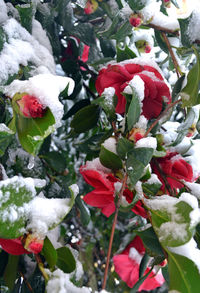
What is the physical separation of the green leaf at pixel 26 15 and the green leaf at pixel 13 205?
0.32 m

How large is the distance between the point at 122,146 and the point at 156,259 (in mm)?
140

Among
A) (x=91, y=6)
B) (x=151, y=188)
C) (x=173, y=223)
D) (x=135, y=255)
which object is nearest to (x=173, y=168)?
(x=151, y=188)

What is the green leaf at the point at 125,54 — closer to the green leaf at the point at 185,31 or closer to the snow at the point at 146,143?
the green leaf at the point at 185,31

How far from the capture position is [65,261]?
1.29 ft

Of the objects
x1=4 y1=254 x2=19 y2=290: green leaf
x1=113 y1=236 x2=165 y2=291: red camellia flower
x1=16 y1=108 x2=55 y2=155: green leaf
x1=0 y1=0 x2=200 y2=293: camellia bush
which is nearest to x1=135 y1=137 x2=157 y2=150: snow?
x1=0 y1=0 x2=200 y2=293: camellia bush

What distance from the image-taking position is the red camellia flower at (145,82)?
515 mm

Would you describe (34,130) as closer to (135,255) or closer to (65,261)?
(65,261)

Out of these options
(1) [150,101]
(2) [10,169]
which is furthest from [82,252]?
(1) [150,101]

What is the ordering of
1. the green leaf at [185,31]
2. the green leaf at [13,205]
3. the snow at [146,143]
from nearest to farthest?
the green leaf at [13,205], the snow at [146,143], the green leaf at [185,31]

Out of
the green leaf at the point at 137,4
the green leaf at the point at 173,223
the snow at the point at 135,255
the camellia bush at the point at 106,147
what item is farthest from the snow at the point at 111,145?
the snow at the point at 135,255

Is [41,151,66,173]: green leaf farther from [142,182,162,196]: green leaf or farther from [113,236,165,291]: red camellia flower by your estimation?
[142,182,162,196]: green leaf

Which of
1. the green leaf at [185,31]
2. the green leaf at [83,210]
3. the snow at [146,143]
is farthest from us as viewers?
the green leaf at [83,210]

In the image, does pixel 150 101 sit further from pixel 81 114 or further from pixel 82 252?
pixel 82 252

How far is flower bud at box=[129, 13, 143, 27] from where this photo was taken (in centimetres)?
59
